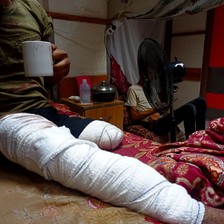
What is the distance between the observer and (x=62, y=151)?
0.64 metres

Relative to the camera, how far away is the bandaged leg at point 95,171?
1.85 ft

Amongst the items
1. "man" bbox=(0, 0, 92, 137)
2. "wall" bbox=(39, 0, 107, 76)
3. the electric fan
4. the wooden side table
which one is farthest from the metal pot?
"man" bbox=(0, 0, 92, 137)

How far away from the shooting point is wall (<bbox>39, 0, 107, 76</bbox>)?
87.9 inches

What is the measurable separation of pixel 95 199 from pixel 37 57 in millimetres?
504

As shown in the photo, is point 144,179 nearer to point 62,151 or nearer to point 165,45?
point 62,151

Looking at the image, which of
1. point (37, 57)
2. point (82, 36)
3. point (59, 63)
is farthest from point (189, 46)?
point (37, 57)

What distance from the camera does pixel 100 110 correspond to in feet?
6.89

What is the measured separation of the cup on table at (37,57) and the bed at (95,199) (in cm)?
36

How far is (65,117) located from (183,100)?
2.35 metres

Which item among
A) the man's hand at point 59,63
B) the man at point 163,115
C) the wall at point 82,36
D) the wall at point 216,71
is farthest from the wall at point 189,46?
the man's hand at point 59,63

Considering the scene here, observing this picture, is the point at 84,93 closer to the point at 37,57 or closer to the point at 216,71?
the point at 37,57

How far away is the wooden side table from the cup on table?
1.19 meters

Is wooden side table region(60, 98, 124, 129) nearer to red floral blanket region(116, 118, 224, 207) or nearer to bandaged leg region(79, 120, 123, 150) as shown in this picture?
bandaged leg region(79, 120, 123, 150)

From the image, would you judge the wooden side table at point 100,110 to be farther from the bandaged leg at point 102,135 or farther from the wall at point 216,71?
the wall at point 216,71
